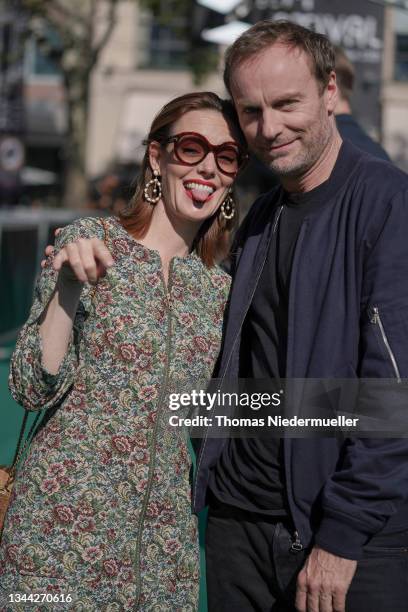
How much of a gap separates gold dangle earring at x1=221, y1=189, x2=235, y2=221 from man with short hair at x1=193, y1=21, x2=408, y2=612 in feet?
0.58

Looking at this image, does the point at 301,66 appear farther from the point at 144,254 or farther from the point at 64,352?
the point at 64,352

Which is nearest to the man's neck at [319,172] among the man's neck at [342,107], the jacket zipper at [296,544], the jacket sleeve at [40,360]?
the jacket sleeve at [40,360]

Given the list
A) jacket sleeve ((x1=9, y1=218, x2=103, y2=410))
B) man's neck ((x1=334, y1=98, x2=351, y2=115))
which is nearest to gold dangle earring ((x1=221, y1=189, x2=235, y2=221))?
jacket sleeve ((x1=9, y1=218, x2=103, y2=410))

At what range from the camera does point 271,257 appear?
2.79 m

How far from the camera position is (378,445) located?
2404 mm

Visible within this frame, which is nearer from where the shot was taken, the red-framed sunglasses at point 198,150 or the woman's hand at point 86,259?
the woman's hand at point 86,259

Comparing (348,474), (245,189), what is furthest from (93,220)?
(245,189)

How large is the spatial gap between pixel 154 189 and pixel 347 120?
172cm

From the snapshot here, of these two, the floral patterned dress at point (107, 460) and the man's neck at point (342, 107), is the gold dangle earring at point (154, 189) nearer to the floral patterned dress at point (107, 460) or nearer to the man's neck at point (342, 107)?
the floral patterned dress at point (107, 460)

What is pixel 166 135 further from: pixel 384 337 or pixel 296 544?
pixel 296 544

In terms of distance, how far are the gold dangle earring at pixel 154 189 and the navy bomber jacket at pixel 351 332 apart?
1.71 ft

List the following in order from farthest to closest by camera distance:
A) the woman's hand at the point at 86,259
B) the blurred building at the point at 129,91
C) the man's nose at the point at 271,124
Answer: the blurred building at the point at 129,91
the man's nose at the point at 271,124
the woman's hand at the point at 86,259

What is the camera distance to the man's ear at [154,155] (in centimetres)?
295

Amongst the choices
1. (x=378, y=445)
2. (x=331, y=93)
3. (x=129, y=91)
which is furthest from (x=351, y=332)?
(x=129, y=91)
